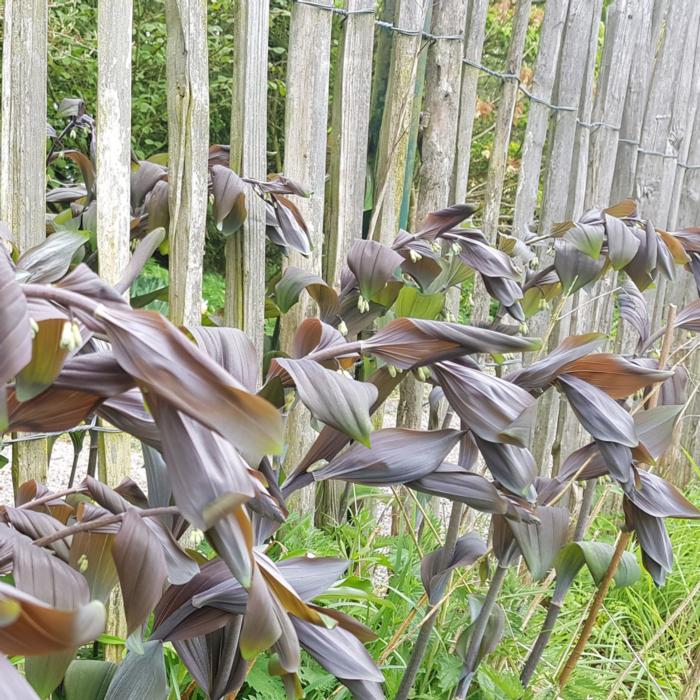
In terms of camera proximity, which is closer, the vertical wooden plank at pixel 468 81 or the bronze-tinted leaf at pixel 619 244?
the bronze-tinted leaf at pixel 619 244

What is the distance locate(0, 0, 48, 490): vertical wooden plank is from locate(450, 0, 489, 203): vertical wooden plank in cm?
123

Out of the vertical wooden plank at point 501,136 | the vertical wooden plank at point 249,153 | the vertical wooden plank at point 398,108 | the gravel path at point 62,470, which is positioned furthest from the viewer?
the gravel path at point 62,470

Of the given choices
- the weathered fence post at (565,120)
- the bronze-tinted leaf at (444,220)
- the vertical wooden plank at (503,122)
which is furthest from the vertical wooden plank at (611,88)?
the bronze-tinted leaf at (444,220)

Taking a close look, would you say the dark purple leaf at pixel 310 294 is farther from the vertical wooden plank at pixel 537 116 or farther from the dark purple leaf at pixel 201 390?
the vertical wooden plank at pixel 537 116

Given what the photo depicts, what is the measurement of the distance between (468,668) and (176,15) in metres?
1.18

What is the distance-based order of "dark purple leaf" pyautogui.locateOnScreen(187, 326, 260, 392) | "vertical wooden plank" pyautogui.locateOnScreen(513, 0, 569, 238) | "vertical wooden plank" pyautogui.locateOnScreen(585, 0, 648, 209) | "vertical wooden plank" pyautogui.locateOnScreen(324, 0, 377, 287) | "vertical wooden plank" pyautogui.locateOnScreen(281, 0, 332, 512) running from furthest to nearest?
"vertical wooden plank" pyautogui.locateOnScreen(585, 0, 648, 209), "vertical wooden plank" pyautogui.locateOnScreen(513, 0, 569, 238), "vertical wooden plank" pyautogui.locateOnScreen(324, 0, 377, 287), "vertical wooden plank" pyautogui.locateOnScreen(281, 0, 332, 512), "dark purple leaf" pyautogui.locateOnScreen(187, 326, 260, 392)

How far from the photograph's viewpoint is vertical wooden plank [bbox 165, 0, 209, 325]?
53.9 inches

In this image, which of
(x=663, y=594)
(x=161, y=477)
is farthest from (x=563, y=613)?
(x=161, y=477)

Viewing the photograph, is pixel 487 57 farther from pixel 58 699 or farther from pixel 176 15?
pixel 58 699

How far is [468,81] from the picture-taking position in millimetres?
2145

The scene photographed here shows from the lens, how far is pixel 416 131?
2.01 m

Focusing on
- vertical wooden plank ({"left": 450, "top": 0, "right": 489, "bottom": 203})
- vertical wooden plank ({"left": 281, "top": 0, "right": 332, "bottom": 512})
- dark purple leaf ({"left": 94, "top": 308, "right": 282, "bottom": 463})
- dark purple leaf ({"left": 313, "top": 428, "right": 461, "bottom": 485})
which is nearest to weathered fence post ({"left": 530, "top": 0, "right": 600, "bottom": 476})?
vertical wooden plank ({"left": 450, "top": 0, "right": 489, "bottom": 203})

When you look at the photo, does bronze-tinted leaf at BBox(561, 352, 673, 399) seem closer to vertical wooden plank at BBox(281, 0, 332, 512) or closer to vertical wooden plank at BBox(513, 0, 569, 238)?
vertical wooden plank at BBox(281, 0, 332, 512)

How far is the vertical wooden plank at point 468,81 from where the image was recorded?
2131 mm
